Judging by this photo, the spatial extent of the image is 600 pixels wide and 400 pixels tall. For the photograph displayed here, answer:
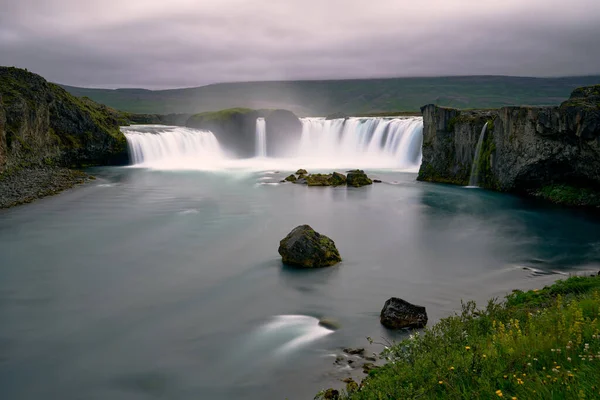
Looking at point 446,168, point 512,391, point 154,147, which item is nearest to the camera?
point 512,391

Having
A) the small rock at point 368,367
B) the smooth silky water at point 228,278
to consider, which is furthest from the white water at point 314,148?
the small rock at point 368,367

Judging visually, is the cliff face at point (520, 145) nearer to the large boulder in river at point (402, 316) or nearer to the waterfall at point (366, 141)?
the waterfall at point (366, 141)

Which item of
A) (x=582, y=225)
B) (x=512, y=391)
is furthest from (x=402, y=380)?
(x=582, y=225)

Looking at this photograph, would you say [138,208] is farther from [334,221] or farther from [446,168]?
[446,168]

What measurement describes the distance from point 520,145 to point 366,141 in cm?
3126

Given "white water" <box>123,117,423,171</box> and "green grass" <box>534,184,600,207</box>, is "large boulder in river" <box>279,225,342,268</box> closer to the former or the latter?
"green grass" <box>534,184,600,207</box>

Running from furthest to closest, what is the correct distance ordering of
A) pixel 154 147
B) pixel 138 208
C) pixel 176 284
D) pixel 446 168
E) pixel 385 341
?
1. pixel 154 147
2. pixel 446 168
3. pixel 138 208
4. pixel 176 284
5. pixel 385 341

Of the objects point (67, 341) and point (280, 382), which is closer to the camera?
point (280, 382)

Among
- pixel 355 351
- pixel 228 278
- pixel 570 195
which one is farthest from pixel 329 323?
pixel 570 195

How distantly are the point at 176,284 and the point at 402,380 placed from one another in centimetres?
1032

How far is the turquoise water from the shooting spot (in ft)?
32.4

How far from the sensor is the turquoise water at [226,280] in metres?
9.88

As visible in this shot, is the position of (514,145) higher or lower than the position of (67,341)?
higher

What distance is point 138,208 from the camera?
29500 mm
